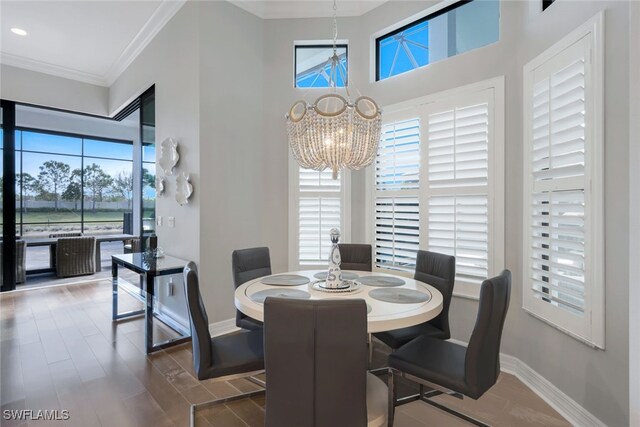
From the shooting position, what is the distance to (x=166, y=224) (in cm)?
385

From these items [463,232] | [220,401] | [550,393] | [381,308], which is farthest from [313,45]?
[550,393]

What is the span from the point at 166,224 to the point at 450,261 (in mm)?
3264

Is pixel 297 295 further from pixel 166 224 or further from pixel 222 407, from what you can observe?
pixel 166 224

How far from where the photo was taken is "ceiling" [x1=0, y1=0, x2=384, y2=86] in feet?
11.7

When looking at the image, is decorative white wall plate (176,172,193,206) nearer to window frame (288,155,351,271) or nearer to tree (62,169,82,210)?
window frame (288,155,351,271)

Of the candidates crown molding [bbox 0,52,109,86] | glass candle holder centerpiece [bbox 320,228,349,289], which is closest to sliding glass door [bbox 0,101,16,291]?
crown molding [bbox 0,52,109,86]

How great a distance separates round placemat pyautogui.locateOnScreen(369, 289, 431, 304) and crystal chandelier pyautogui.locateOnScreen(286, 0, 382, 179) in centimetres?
99

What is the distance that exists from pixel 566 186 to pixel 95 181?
323 inches

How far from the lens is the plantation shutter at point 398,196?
325cm

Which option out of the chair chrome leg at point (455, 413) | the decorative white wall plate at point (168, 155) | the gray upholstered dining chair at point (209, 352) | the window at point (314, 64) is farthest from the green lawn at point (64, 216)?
the chair chrome leg at point (455, 413)

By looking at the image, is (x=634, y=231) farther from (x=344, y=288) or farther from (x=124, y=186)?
(x=124, y=186)

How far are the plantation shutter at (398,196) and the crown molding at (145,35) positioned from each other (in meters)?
2.78

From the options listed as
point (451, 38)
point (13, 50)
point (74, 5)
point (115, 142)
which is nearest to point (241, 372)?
point (451, 38)

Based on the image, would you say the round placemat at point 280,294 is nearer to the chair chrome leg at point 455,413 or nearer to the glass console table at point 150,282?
the chair chrome leg at point 455,413
